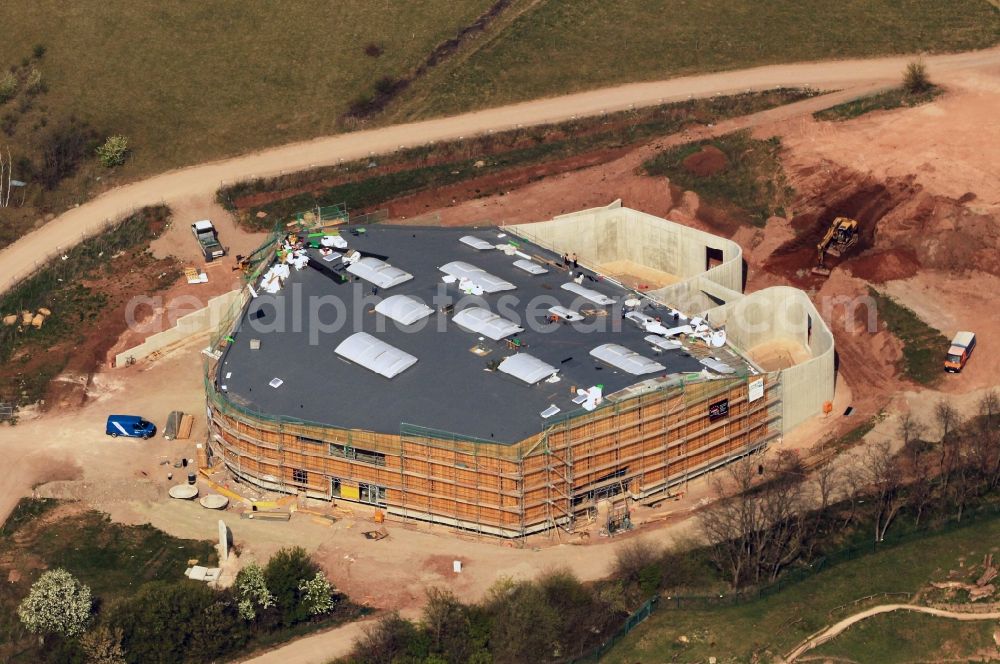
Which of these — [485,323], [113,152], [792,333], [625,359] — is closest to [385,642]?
[625,359]

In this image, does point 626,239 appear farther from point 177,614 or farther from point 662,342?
point 177,614

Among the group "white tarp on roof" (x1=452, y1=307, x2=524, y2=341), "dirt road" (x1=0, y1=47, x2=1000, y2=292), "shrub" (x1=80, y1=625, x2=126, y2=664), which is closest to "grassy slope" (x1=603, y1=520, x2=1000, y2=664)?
"white tarp on roof" (x1=452, y1=307, x2=524, y2=341)

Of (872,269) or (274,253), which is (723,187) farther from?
(274,253)

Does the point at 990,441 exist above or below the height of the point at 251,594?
above

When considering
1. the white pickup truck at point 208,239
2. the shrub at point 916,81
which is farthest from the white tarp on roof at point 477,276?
the shrub at point 916,81

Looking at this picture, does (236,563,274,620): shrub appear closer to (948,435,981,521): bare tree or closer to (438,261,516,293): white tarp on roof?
(438,261,516,293): white tarp on roof

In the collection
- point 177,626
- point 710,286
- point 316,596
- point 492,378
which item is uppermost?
point 710,286
